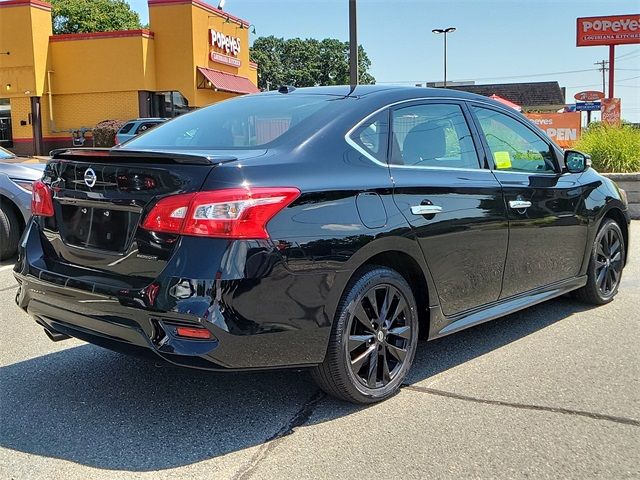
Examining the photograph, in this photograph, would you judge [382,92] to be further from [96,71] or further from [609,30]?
[609,30]

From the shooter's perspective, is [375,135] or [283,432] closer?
[283,432]

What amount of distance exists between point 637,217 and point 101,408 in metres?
9.36

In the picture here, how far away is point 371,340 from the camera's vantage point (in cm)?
341

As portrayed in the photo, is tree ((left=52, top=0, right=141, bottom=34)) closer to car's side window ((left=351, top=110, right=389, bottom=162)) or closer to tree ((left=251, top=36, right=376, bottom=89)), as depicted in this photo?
tree ((left=251, top=36, right=376, bottom=89))

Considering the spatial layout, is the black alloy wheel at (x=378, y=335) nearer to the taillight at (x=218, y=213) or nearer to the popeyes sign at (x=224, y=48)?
the taillight at (x=218, y=213)

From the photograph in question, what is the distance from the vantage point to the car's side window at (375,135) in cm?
347

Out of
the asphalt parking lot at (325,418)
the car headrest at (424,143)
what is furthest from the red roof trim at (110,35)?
the car headrest at (424,143)

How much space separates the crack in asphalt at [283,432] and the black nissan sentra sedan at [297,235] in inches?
8.8

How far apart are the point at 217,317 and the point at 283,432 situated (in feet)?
2.50

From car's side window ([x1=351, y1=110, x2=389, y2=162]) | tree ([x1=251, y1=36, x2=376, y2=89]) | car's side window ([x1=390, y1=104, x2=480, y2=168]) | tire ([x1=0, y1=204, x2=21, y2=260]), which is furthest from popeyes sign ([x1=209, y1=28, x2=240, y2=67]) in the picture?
tree ([x1=251, y1=36, x2=376, y2=89])

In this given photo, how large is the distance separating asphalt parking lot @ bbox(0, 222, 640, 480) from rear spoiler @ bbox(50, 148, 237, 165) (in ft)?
4.31

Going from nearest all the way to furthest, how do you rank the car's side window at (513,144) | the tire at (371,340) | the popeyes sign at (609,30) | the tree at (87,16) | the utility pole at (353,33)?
the tire at (371,340) < the car's side window at (513,144) < the utility pole at (353,33) < the popeyes sign at (609,30) < the tree at (87,16)

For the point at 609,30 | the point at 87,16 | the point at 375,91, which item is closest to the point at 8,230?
the point at 375,91

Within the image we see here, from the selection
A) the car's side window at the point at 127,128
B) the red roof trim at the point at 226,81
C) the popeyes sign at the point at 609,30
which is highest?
the popeyes sign at the point at 609,30
